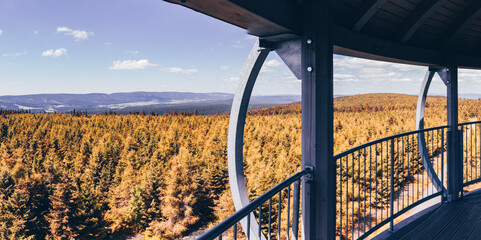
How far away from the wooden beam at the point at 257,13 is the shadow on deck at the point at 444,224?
2266mm

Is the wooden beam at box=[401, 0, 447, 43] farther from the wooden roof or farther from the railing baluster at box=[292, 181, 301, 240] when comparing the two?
the railing baluster at box=[292, 181, 301, 240]

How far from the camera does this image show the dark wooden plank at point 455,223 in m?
2.91

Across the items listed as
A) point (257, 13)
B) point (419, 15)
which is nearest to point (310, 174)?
point (257, 13)

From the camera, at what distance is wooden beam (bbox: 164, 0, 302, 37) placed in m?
1.61

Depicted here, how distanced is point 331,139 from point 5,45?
231m

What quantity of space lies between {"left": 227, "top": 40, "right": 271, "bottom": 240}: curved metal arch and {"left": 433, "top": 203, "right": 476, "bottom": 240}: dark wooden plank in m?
2.12

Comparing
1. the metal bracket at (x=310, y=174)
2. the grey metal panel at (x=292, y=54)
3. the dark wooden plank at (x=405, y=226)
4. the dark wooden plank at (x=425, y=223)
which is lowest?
the dark wooden plank at (x=425, y=223)

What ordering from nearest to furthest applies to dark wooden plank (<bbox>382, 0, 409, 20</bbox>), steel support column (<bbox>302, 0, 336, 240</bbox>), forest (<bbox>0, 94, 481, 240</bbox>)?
1. steel support column (<bbox>302, 0, 336, 240</bbox>)
2. dark wooden plank (<bbox>382, 0, 409, 20</bbox>)
3. forest (<bbox>0, 94, 481, 240</bbox>)

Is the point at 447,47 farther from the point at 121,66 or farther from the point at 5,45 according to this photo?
the point at 5,45

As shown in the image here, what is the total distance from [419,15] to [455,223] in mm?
2330

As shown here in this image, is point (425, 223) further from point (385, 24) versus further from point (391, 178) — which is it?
point (385, 24)

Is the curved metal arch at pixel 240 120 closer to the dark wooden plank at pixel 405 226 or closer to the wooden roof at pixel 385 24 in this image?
the wooden roof at pixel 385 24

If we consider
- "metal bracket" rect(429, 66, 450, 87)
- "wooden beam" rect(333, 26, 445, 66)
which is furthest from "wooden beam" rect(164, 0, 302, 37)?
"metal bracket" rect(429, 66, 450, 87)

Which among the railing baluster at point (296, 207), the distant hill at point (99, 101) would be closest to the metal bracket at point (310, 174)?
the railing baluster at point (296, 207)
